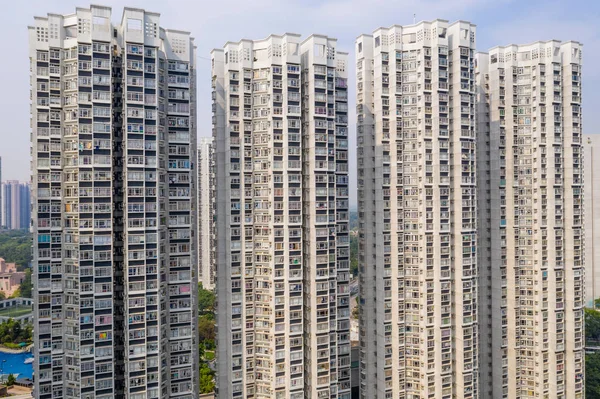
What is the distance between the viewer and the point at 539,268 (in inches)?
1837

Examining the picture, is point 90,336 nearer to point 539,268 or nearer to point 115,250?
point 115,250

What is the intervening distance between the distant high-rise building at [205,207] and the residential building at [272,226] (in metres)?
47.8

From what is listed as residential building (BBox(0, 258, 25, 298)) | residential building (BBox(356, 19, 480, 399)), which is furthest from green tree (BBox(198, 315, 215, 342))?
residential building (BBox(0, 258, 25, 298))

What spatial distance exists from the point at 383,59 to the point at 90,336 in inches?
1418

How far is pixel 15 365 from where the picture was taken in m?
75.9

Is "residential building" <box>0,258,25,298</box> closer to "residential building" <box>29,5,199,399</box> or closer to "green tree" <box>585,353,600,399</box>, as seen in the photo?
"residential building" <box>29,5,199,399</box>

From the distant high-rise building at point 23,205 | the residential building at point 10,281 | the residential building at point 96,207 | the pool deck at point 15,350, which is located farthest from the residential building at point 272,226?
the distant high-rise building at point 23,205

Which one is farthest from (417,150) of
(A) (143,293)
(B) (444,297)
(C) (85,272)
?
(C) (85,272)

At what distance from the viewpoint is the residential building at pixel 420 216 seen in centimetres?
4147

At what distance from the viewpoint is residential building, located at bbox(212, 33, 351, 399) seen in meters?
38.4

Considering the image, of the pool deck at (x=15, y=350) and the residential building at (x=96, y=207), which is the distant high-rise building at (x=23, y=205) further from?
the residential building at (x=96, y=207)

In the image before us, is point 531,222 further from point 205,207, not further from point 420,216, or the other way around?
point 205,207

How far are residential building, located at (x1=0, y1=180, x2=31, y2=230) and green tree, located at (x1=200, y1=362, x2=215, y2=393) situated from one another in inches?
4471

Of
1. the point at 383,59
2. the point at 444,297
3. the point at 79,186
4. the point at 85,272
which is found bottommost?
the point at 444,297
